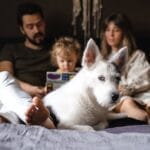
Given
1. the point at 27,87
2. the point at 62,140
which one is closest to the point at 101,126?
the point at 62,140

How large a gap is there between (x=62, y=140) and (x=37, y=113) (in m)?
0.31

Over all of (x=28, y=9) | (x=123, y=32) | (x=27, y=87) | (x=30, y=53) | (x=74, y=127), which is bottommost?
(x=27, y=87)

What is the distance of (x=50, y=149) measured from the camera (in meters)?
1.11

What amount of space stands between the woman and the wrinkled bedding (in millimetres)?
870

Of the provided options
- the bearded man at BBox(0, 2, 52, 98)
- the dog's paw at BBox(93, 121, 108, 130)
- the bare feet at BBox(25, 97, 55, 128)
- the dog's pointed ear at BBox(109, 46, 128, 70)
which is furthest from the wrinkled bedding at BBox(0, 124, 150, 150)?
the bearded man at BBox(0, 2, 52, 98)

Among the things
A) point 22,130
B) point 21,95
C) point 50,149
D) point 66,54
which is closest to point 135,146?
point 50,149

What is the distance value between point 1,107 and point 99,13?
1419mm

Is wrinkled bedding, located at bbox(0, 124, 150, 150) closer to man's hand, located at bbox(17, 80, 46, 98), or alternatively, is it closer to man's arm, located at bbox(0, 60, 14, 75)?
man's hand, located at bbox(17, 80, 46, 98)

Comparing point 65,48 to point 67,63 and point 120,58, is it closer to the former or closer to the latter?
point 67,63

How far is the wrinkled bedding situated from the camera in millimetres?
1117

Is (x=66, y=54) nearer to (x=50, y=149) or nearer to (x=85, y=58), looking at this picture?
(x=85, y=58)

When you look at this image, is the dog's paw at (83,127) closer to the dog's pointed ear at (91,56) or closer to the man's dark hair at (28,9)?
the dog's pointed ear at (91,56)

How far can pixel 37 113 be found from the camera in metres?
1.48

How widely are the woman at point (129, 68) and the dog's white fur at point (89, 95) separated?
35 centimetres
